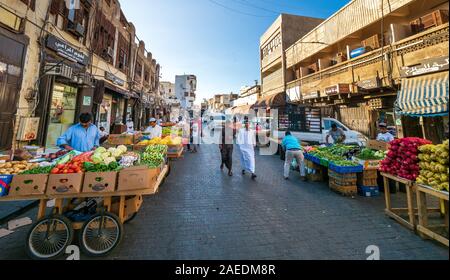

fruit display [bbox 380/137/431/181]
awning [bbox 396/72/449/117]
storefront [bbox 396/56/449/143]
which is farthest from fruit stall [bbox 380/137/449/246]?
storefront [bbox 396/56/449/143]

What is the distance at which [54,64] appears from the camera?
23.9 feet

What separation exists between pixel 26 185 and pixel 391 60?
15.0 meters

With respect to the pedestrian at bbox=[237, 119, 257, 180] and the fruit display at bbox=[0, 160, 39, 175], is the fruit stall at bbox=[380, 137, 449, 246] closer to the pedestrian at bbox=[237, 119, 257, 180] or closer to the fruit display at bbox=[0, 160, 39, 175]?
the pedestrian at bbox=[237, 119, 257, 180]

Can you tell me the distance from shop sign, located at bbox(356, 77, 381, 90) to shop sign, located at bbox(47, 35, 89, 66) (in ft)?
52.0

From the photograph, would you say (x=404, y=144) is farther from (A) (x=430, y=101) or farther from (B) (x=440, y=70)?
(B) (x=440, y=70)

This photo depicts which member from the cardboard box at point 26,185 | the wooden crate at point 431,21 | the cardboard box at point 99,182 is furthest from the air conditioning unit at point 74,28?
the wooden crate at point 431,21

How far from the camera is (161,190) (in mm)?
5359

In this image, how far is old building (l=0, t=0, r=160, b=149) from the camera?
19.7ft

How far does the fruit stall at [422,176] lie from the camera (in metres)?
2.90

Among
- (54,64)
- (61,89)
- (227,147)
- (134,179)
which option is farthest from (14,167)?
(61,89)

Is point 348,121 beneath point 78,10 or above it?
beneath

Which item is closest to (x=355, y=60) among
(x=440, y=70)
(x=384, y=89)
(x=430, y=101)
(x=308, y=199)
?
(x=384, y=89)

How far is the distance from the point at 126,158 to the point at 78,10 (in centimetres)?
1095
